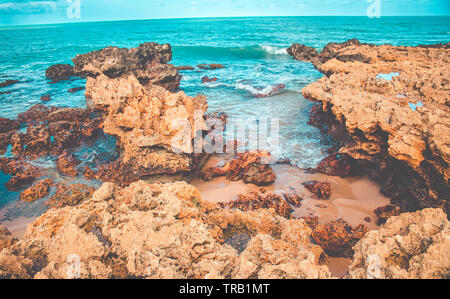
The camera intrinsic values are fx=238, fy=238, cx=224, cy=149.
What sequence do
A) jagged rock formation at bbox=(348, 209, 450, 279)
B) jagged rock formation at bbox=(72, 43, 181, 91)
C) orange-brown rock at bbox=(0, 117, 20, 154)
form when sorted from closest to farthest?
jagged rock formation at bbox=(348, 209, 450, 279)
orange-brown rock at bbox=(0, 117, 20, 154)
jagged rock formation at bbox=(72, 43, 181, 91)

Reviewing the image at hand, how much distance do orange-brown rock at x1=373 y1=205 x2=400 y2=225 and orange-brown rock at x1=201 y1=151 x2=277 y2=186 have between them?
2077 millimetres

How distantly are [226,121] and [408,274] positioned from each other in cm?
773

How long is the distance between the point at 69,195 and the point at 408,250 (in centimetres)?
562

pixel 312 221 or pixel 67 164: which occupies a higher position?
pixel 67 164

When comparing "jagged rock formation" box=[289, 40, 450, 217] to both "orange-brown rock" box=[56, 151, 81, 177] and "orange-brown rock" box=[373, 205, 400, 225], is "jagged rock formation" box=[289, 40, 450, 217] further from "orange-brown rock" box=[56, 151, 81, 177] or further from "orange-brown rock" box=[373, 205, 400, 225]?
"orange-brown rock" box=[56, 151, 81, 177]

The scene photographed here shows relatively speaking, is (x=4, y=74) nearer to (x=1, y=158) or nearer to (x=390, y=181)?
(x=1, y=158)

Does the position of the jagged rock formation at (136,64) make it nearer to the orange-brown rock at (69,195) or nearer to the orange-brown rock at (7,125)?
the orange-brown rock at (7,125)

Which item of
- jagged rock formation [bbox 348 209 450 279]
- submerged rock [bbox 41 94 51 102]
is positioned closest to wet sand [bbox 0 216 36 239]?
jagged rock formation [bbox 348 209 450 279]

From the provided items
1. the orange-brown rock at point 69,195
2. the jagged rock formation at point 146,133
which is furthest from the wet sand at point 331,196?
the orange-brown rock at point 69,195

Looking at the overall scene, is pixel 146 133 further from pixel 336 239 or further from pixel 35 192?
pixel 336 239

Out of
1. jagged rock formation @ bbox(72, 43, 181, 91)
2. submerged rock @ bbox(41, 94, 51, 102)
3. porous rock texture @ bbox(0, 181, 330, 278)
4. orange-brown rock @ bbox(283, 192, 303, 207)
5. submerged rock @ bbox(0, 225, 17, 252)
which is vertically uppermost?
jagged rock formation @ bbox(72, 43, 181, 91)

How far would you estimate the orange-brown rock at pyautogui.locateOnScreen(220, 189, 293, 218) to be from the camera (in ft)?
14.5

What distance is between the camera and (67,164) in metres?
5.93

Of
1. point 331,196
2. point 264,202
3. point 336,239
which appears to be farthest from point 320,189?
point 336,239
